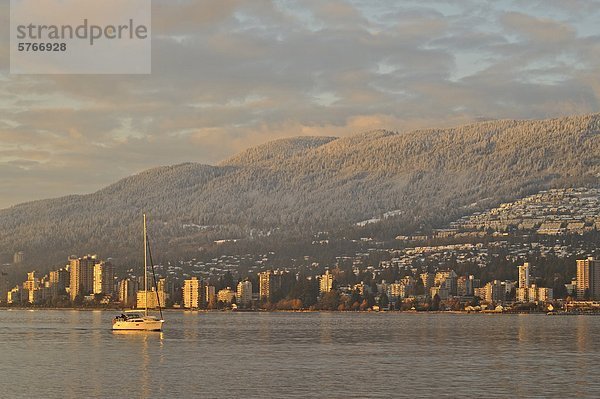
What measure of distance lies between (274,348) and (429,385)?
1693 inches

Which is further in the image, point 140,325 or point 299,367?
point 140,325

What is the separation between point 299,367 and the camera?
8906 cm

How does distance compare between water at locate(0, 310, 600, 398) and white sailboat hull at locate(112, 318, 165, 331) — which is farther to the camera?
white sailboat hull at locate(112, 318, 165, 331)

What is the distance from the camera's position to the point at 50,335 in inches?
5881

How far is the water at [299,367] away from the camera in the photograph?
234 ft

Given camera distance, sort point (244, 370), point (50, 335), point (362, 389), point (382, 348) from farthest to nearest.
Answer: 1. point (50, 335)
2. point (382, 348)
3. point (244, 370)
4. point (362, 389)

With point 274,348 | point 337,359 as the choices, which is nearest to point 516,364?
point 337,359

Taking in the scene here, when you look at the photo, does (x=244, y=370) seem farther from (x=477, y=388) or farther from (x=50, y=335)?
(x=50, y=335)

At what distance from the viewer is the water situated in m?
71.4

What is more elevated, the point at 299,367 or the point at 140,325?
the point at 299,367

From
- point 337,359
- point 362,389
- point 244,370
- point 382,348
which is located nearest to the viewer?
point 362,389

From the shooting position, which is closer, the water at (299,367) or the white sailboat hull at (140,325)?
the water at (299,367)

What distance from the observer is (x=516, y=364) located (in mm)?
91500

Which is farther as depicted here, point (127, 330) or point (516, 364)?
point (127, 330)
